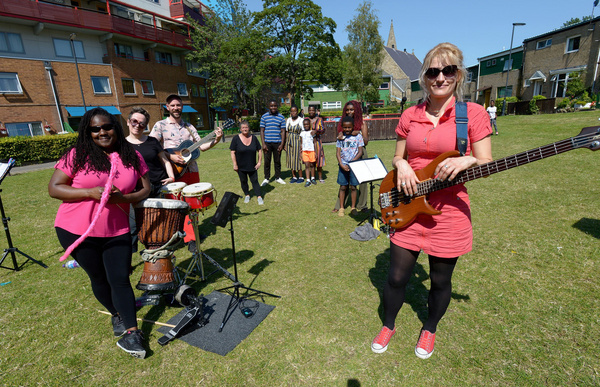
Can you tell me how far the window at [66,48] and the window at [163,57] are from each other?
678 centimetres

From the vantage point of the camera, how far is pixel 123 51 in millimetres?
26859

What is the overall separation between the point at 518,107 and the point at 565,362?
1148 inches

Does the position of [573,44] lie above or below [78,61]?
above

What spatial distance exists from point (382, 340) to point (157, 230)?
2.69 meters

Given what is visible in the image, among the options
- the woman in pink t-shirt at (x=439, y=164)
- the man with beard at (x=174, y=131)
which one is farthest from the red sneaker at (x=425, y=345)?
the man with beard at (x=174, y=131)

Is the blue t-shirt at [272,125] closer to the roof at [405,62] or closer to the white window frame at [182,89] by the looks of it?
the white window frame at [182,89]

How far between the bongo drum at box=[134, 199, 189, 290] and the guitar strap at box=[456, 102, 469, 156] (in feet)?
9.44

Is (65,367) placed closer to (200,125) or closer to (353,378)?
(353,378)

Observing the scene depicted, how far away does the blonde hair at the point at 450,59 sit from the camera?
226 centimetres

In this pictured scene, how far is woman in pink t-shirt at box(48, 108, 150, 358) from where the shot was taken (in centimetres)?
262

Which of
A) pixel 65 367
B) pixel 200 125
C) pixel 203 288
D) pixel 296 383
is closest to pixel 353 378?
pixel 296 383

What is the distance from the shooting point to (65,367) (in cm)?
282

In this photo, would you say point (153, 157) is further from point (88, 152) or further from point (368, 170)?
point (368, 170)

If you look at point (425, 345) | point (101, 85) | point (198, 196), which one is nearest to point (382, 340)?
point (425, 345)
